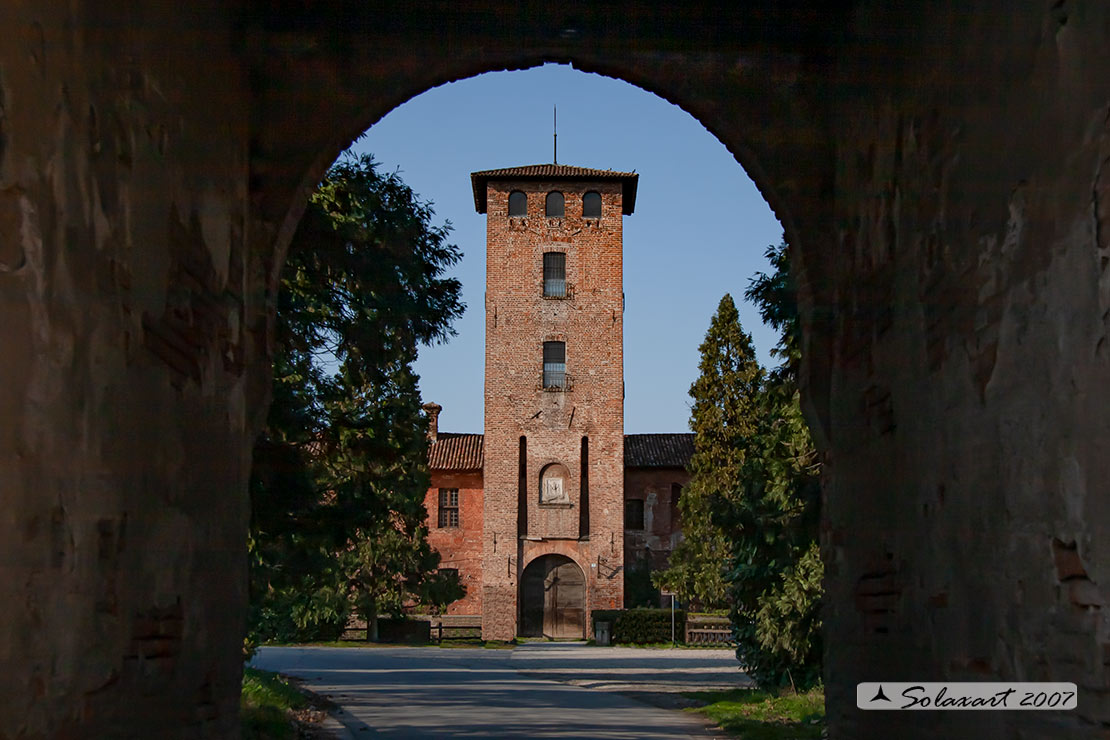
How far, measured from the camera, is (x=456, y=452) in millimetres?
47031

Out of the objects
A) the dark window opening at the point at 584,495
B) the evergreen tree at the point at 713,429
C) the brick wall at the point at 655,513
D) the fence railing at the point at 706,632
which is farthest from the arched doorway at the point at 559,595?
the brick wall at the point at 655,513

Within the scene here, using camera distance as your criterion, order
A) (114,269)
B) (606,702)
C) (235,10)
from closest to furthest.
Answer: (114,269) → (235,10) → (606,702)

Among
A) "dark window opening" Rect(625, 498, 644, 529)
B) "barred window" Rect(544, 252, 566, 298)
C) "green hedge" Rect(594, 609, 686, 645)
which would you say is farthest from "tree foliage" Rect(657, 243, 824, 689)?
"dark window opening" Rect(625, 498, 644, 529)

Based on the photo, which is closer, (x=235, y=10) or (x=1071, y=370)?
(x=1071, y=370)

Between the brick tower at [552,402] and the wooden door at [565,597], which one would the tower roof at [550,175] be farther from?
the wooden door at [565,597]

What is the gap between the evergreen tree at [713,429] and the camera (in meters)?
38.7

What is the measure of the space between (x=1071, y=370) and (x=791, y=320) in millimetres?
8549

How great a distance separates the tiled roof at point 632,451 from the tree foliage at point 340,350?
105ft

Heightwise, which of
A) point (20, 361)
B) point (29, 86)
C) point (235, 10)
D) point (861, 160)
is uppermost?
point (235, 10)

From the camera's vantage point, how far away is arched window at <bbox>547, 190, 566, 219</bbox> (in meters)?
40.2

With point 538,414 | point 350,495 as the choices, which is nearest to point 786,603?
point 350,495

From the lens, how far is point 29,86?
3926mm

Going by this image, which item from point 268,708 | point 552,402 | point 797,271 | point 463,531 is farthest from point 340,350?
point 463,531

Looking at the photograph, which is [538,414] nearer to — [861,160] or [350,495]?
[350,495]
